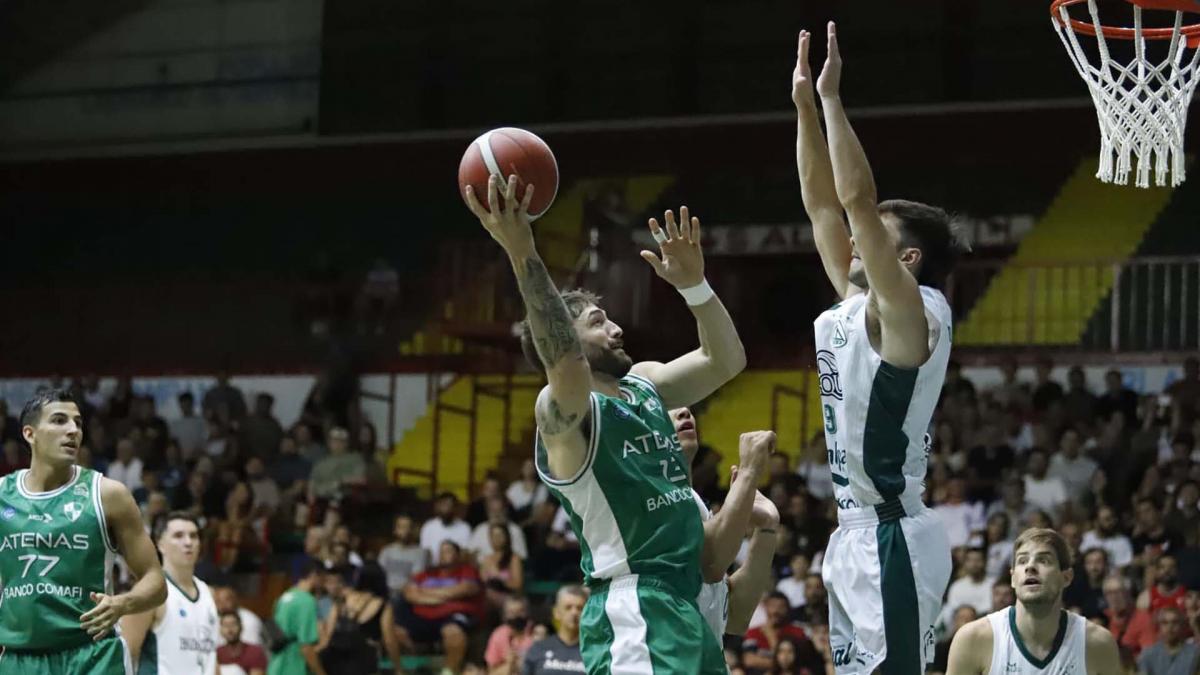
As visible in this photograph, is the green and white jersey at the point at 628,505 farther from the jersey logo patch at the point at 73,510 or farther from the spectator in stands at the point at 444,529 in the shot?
the spectator in stands at the point at 444,529

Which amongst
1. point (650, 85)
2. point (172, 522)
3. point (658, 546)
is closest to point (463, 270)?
point (650, 85)

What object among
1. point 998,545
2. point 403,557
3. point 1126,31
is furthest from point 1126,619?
point 403,557

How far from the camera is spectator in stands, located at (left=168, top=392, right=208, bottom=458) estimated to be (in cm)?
1889

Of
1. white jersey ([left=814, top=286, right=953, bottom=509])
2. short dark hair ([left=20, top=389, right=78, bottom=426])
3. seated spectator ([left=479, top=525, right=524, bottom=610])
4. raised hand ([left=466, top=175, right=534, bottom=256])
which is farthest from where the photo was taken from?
seated spectator ([left=479, top=525, right=524, bottom=610])

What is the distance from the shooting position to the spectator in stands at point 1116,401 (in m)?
15.0

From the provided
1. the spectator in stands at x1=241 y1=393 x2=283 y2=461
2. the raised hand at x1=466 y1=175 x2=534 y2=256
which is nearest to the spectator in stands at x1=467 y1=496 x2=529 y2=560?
the spectator in stands at x1=241 y1=393 x2=283 y2=461

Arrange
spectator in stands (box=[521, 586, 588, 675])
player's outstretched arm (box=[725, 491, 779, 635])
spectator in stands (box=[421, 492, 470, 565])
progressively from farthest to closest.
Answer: spectator in stands (box=[421, 492, 470, 565]), spectator in stands (box=[521, 586, 588, 675]), player's outstretched arm (box=[725, 491, 779, 635])

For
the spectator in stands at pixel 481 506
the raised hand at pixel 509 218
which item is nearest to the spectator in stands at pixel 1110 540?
the spectator in stands at pixel 481 506

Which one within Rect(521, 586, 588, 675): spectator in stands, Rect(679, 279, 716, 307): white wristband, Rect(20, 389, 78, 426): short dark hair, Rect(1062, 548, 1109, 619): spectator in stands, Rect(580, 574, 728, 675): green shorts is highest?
Rect(679, 279, 716, 307): white wristband

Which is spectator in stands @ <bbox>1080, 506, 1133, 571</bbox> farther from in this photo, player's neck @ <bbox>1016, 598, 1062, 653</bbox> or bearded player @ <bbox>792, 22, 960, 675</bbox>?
bearded player @ <bbox>792, 22, 960, 675</bbox>

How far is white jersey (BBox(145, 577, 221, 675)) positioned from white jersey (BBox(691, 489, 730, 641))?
13.1 ft

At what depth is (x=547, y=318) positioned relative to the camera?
5.09 meters

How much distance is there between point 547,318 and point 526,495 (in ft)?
35.2

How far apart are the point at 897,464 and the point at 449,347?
14016 millimetres
